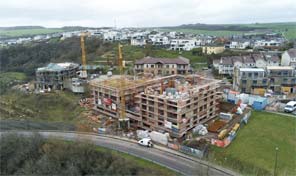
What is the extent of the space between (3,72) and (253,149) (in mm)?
32820

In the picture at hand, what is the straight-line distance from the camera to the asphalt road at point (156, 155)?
12.4 meters

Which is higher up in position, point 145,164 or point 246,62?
point 246,62

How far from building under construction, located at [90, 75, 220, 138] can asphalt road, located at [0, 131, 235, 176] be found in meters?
2.00

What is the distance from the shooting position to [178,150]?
47.3 feet

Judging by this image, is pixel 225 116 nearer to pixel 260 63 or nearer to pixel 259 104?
pixel 259 104

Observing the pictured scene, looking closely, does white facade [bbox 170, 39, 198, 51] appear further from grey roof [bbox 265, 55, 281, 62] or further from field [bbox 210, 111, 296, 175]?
field [bbox 210, 111, 296, 175]

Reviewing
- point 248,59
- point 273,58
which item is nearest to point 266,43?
point 273,58

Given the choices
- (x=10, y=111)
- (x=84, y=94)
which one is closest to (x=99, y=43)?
(x=84, y=94)

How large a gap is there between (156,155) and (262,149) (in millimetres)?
5157

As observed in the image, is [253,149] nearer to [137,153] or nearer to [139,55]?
[137,153]

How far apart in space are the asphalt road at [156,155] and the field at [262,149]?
97cm

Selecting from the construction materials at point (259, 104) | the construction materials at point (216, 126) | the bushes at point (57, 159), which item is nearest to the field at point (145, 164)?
the bushes at point (57, 159)

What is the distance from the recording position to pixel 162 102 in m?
16.0

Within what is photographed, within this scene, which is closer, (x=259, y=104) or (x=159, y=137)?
(x=159, y=137)
